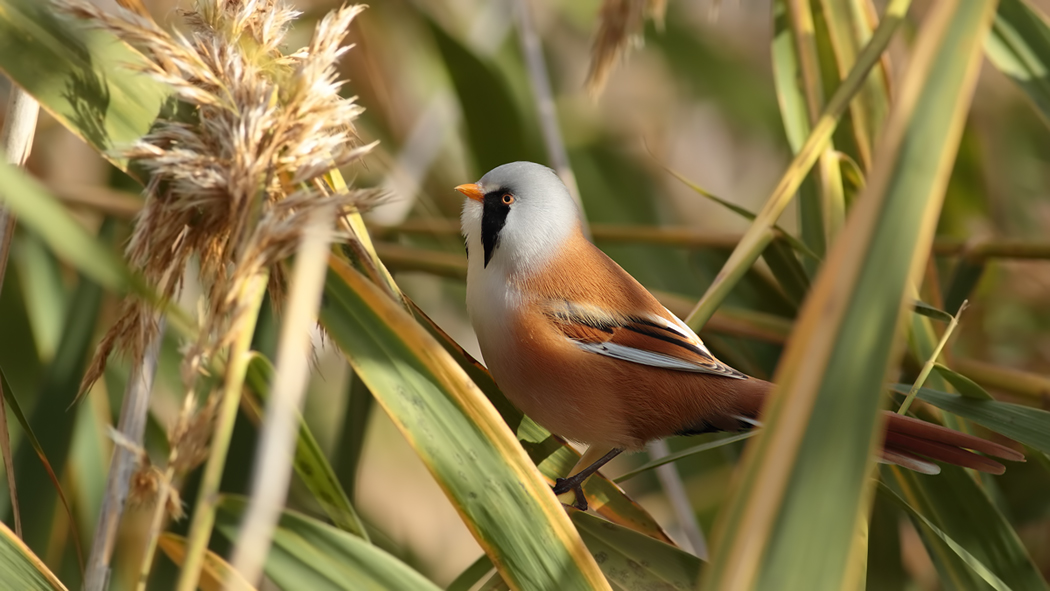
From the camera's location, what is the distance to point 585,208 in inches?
104

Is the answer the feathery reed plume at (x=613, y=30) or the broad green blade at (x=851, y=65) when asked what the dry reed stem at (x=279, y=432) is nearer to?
the feathery reed plume at (x=613, y=30)

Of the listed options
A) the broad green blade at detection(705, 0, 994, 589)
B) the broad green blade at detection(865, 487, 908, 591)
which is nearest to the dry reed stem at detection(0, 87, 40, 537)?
the broad green blade at detection(705, 0, 994, 589)

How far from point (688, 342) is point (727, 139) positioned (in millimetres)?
2675

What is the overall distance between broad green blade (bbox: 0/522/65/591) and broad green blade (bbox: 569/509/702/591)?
0.62 metres

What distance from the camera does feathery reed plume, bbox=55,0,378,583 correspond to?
816mm

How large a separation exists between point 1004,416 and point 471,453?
707mm

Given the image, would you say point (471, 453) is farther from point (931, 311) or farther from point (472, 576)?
point (931, 311)

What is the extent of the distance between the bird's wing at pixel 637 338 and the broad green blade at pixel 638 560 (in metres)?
0.33

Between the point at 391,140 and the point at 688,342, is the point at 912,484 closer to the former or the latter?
the point at 688,342

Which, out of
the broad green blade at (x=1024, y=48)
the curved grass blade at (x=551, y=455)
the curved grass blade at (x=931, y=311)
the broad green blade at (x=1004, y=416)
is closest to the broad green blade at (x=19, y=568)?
the curved grass blade at (x=551, y=455)

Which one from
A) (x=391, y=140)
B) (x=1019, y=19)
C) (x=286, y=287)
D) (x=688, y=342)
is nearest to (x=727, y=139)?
(x=391, y=140)

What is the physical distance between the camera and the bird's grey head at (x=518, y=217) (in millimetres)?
1383

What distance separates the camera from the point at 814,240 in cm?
161

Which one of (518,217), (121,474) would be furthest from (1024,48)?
(121,474)
